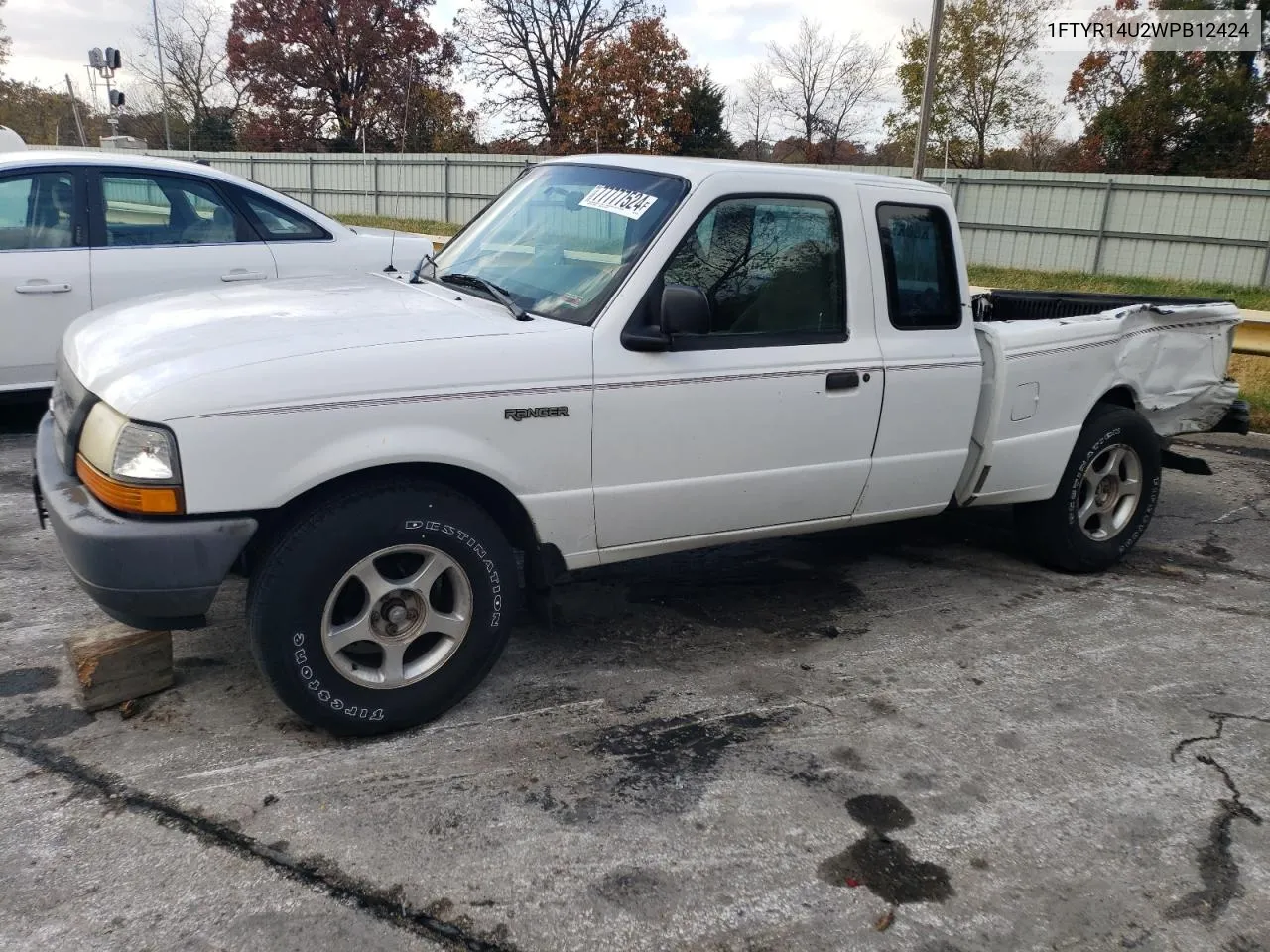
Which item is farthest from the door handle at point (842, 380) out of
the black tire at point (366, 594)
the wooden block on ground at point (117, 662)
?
the wooden block on ground at point (117, 662)

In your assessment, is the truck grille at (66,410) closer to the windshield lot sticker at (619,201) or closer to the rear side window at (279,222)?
the windshield lot sticker at (619,201)

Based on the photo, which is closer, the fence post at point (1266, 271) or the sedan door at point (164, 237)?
the sedan door at point (164, 237)

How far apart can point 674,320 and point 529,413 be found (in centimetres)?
56

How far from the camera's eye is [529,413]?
3.40 metres

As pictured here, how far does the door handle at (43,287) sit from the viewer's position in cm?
616

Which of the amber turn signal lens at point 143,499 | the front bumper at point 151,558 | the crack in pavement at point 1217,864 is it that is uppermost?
the amber turn signal lens at point 143,499

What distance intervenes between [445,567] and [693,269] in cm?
138

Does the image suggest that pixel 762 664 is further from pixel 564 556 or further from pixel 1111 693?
pixel 1111 693

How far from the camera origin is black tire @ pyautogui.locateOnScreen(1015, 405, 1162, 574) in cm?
511

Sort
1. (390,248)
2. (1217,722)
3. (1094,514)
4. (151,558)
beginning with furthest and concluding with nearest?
(390,248), (1094,514), (1217,722), (151,558)

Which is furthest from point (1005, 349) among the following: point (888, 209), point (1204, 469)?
point (1204, 469)

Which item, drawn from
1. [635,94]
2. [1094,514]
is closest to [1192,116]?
[635,94]

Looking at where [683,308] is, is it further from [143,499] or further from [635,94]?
[635,94]

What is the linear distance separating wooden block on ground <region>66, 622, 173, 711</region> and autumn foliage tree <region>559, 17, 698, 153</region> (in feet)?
105
